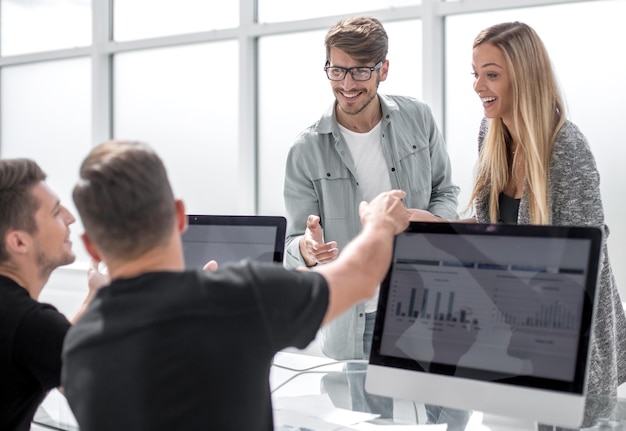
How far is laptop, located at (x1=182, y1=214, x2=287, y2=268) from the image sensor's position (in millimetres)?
2047

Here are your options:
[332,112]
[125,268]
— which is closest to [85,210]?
[125,268]

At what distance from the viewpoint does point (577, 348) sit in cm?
141

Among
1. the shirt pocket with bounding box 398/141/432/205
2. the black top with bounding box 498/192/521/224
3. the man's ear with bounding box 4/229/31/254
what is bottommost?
the man's ear with bounding box 4/229/31/254

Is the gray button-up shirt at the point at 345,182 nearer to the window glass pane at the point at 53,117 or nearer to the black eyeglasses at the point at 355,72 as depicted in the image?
the black eyeglasses at the point at 355,72

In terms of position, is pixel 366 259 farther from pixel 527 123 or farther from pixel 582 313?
pixel 527 123

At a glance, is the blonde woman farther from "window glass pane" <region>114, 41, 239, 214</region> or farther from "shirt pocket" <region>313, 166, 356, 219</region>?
"window glass pane" <region>114, 41, 239, 214</region>

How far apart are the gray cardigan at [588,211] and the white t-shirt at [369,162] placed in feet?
2.61

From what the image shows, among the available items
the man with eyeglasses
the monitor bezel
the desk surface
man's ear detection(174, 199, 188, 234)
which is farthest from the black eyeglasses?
man's ear detection(174, 199, 188, 234)

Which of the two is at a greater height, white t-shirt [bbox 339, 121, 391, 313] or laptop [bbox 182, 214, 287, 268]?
white t-shirt [bbox 339, 121, 391, 313]

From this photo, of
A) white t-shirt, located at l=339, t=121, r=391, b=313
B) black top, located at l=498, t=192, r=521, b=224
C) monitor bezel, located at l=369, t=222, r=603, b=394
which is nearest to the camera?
monitor bezel, located at l=369, t=222, r=603, b=394

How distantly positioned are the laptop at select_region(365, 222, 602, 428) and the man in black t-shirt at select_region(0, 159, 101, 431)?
687 millimetres

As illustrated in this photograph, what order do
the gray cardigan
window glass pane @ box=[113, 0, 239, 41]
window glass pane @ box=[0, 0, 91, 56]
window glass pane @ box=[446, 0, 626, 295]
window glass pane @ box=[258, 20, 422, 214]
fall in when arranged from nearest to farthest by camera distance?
the gray cardigan, window glass pane @ box=[446, 0, 626, 295], window glass pane @ box=[258, 20, 422, 214], window glass pane @ box=[113, 0, 239, 41], window glass pane @ box=[0, 0, 91, 56]

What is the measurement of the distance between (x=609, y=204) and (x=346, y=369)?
1720 millimetres

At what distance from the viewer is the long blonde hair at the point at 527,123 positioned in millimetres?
1992
